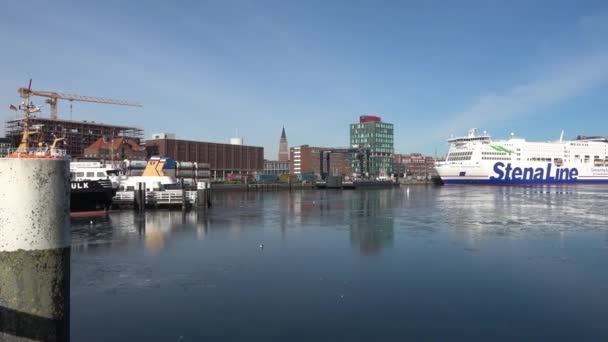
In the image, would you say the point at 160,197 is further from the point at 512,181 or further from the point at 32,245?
the point at 512,181

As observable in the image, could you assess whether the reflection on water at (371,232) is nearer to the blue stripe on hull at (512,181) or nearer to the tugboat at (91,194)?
the tugboat at (91,194)

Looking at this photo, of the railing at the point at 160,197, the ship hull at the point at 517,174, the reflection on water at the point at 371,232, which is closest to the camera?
the reflection on water at the point at 371,232

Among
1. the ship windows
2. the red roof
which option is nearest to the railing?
the red roof

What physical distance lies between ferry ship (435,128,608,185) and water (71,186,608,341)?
89988 mm

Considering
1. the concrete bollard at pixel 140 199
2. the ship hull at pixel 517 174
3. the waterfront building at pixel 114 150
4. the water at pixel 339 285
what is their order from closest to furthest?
the water at pixel 339 285, the concrete bollard at pixel 140 199, the waterfront building at pixel 114 150, the ship hull at pixel 517 174

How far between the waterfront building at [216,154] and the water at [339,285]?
11737cm

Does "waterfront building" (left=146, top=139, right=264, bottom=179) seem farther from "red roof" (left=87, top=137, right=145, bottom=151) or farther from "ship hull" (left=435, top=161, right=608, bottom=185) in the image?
"ship hull" (left=435, top=161, right=608, bottom=185)

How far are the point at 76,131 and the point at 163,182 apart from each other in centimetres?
8526

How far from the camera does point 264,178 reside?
131m

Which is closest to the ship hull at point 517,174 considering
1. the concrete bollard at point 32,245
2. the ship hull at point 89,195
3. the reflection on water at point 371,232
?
the reflection on water at point 371,232

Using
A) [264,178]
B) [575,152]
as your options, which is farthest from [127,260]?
[575,152]

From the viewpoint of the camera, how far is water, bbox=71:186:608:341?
9.89 meters

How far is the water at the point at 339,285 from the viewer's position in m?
9.89

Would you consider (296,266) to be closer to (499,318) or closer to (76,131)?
(499,318)
